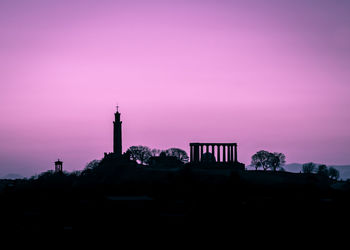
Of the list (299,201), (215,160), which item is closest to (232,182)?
(299,201)

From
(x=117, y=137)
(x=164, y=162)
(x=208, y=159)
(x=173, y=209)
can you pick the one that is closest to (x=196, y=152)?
(x=208, y=159)

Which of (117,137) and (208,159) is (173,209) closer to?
(117,137)

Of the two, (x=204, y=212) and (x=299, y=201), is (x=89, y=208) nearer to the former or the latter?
(x=204, y=212)

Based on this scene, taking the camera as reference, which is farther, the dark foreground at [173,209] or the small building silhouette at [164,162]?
the small building silhouette at [164,162]

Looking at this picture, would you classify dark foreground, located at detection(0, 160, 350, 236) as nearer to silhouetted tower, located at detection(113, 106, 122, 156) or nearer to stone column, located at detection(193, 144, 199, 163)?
silhouetted tower, located at detection(113, 106, 122, 156)

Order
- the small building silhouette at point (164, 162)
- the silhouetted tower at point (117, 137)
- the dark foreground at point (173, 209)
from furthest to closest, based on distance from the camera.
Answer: the small building silhouette at point (164, 162) → the silhouetted tower at point (117, 137) → the dark foreground at point (173, 209)

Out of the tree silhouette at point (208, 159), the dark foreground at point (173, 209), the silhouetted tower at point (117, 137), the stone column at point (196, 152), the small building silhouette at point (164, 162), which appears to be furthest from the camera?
the small building silhouette at point (164, 162)

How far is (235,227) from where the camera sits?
65.2 metres

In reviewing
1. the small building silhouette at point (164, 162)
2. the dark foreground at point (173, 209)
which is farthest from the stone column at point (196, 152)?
the dark foreground at point (173, 209)

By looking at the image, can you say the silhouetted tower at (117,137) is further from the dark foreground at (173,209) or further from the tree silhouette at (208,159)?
the dark foreground at (173,209)

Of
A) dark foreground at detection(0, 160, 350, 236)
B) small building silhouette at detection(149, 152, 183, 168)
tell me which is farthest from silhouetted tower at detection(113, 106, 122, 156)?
dark foreground at detection(0, 160, 350, 236)

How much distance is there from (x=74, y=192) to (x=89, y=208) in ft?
63.7

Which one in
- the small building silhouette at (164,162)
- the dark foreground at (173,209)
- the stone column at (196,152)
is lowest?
the dark foreground at (173,209)

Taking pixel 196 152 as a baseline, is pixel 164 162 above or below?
below
